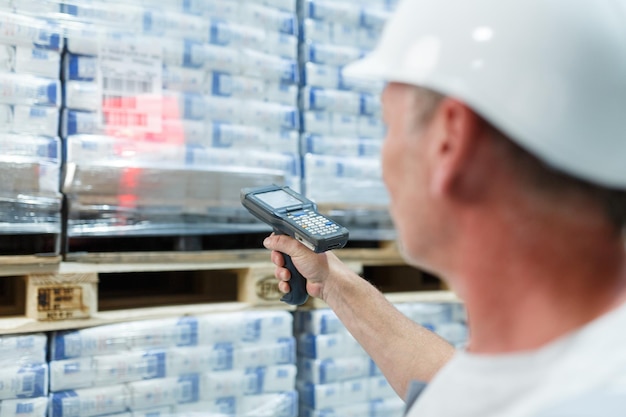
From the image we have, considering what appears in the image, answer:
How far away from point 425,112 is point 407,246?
17cm

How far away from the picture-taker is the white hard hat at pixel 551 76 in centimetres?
67

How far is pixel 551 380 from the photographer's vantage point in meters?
0.69

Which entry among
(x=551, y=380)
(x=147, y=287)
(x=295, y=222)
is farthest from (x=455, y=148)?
(x=147, y=287)

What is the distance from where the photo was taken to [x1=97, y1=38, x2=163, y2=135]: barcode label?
2031mm

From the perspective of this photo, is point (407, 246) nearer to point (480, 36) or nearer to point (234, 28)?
point (480, 36)

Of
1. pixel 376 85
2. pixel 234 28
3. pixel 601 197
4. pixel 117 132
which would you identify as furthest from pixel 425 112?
pixel 376 85

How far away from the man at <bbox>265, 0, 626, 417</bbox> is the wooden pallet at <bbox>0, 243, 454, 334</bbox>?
1.41 meters

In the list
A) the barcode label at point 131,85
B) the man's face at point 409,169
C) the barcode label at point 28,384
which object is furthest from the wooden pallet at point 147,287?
the man's face at point 409,169

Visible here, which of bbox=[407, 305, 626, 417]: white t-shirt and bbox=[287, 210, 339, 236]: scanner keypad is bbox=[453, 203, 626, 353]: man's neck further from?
bbox=[287, 210, 339, 236]: scanner keypad

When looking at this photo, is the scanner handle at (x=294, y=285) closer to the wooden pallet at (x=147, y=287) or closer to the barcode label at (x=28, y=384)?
the wooden pallet at (x=147, y=287)

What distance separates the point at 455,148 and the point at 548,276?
18cm

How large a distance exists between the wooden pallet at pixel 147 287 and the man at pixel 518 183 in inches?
55.5

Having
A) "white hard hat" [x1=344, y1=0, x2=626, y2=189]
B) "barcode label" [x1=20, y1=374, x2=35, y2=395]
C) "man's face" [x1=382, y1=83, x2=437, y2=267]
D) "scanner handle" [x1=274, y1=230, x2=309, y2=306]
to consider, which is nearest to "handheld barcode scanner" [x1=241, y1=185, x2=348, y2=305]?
"scanner handle" [x1=274, y1=230, x2=309, y2=306]

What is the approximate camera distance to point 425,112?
0.77 meters
